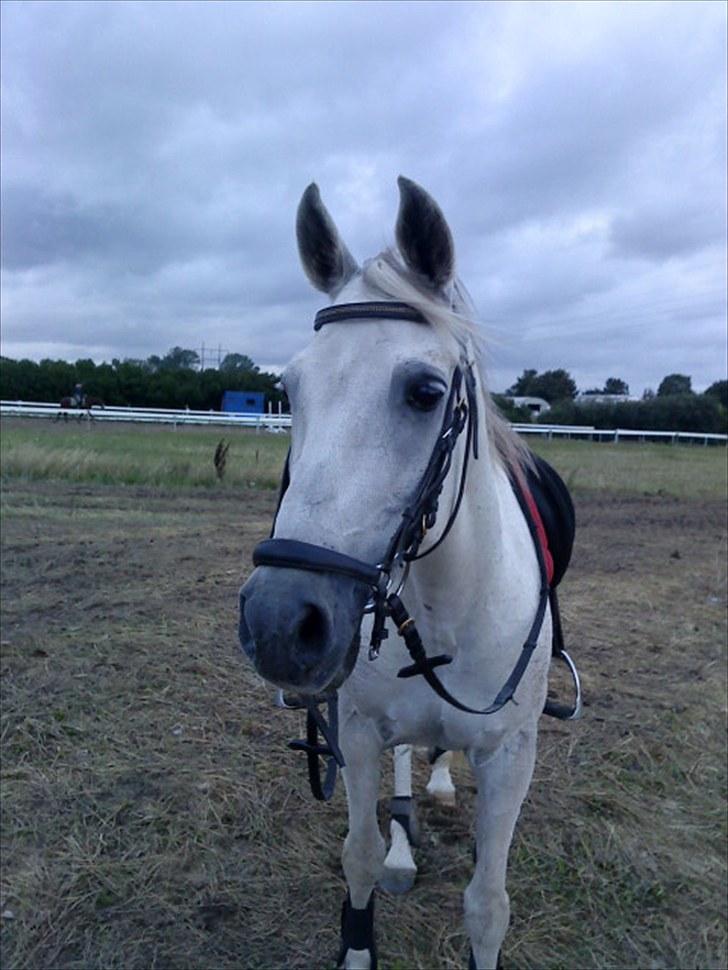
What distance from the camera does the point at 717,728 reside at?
4812 mm

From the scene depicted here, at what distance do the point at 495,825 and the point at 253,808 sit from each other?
1526mm

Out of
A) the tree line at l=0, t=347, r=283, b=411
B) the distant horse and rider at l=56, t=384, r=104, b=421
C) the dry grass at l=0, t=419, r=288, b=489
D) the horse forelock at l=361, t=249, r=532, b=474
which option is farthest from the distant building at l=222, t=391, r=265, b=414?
the horse forelock at l=361, t=249, r=532, b=474

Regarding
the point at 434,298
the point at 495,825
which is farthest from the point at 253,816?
the point at 434,298

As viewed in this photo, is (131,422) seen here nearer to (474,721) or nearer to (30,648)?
(30,648)

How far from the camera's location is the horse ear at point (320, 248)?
2.15 meters

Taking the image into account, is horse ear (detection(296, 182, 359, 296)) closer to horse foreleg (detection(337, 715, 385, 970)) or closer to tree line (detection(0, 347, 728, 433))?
horse foreleg (detection(337, 715, 385, 970))

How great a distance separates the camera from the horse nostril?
1.56 metres

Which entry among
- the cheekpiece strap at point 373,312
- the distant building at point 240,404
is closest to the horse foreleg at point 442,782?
the cheekpiece strap at point 373,312

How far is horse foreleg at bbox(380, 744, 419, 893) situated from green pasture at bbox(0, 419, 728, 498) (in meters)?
12.2

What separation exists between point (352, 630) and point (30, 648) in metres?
4.34

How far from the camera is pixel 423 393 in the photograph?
179 centimetres

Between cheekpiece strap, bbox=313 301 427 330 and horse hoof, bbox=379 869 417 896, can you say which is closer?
cheekpiece strap, bbox=313 301 427 330

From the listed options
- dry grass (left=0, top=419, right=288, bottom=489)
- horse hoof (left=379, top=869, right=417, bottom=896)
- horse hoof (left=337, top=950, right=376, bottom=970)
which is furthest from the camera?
dry grass (left=0, top=419, right=288, bottom=489)

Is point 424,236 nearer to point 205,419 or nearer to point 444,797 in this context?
point 444,797
